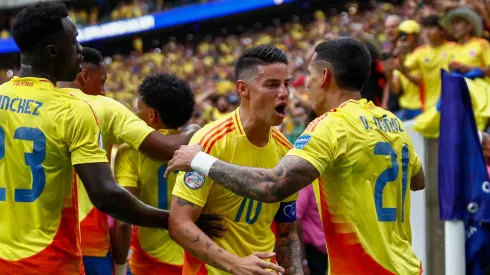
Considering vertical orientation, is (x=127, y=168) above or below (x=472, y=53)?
below

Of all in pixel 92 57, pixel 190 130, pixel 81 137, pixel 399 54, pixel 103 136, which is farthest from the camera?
pixel 399 54

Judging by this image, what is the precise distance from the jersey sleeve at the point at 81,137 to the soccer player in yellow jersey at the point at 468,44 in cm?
616

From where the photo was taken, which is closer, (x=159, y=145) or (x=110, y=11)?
(x=159, y=145)

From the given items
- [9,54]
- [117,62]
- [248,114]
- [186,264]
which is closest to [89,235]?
[186,264]

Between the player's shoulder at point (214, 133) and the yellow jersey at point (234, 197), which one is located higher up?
the player's shoulder at point (214, 133)

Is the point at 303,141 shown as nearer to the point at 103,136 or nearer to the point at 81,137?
the point at 81,137

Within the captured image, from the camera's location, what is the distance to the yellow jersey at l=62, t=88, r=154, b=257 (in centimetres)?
536

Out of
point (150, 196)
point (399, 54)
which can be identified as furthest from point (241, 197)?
point (399, 54)

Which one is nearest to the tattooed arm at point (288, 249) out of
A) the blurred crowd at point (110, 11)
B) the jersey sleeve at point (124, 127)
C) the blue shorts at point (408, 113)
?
the jersey sleeve at point (124, 127)

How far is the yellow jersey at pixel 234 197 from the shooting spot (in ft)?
14.8

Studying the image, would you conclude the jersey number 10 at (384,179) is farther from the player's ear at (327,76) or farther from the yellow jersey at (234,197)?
the yellow jersey at (234,197)

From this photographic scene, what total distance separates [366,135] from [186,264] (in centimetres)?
125

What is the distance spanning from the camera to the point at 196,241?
14.2 feet

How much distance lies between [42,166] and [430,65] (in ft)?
25.0
